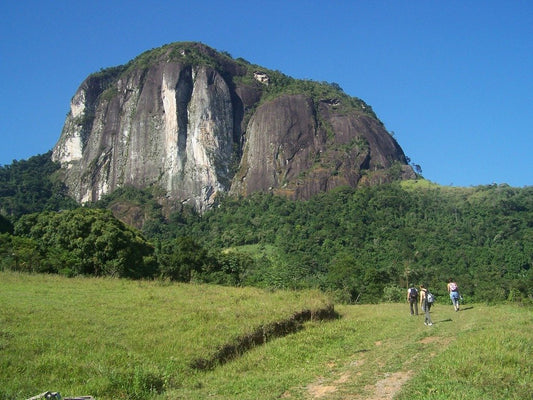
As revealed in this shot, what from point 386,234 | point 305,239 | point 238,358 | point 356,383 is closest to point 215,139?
point 305,239

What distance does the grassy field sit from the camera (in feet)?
29.3

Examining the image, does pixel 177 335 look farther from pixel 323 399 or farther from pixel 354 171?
pixel 354 171

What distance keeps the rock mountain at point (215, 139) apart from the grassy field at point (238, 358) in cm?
8684

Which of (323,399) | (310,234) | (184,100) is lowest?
(323,399)

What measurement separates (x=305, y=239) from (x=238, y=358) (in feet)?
224

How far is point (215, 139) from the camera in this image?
111 m

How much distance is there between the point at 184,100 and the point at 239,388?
107 metres

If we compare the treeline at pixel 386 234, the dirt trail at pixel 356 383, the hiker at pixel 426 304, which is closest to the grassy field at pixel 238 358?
the dirt trail at pixel 356 383

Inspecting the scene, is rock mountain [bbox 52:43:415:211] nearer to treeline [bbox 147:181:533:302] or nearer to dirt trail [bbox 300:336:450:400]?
treeline [bbox 147:181:533:302]

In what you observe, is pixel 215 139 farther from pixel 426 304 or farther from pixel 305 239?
pixel 426 304

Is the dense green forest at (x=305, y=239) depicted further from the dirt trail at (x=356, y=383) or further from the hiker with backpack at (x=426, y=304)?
the dirt trail at (x=356, y=383)

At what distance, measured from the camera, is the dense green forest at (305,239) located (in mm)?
33312

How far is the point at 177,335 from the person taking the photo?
42.1ft

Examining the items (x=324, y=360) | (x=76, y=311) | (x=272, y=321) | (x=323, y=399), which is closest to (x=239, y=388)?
(x=323, y=399)
